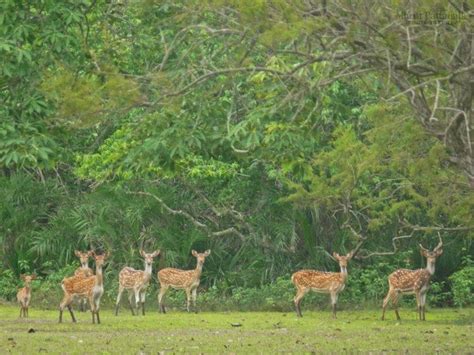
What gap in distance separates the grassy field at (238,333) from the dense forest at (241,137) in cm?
204

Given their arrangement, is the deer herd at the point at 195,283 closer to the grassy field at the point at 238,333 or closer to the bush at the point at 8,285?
the grassy field at the point at 238,333

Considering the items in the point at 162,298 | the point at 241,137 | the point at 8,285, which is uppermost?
the point at 241,137

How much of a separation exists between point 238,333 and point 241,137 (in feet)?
15.2

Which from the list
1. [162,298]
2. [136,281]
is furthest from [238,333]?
[162,298]

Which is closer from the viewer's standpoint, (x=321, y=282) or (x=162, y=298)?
(x=321, y=282)

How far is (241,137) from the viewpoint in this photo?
14867mm

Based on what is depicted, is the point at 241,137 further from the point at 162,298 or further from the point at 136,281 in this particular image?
the point at 162,298

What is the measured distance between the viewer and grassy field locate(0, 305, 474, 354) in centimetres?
1586

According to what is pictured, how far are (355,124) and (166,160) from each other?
11.5 m

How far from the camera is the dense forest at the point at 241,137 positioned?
42.0 feet

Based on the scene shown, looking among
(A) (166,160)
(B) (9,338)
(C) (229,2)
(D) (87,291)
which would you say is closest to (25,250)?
(D) (87,291)

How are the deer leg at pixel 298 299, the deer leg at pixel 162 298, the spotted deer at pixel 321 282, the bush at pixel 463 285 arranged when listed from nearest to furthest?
the deer leg at pixel 298 299 < the spotted deer at pixel 321 282 < the deer leg at pixel 162 298 < the bush at pixel 463 285

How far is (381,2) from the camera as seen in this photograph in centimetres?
1266

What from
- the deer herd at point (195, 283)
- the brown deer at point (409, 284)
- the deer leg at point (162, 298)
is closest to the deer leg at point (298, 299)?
the deer herd at point (195, 283)
